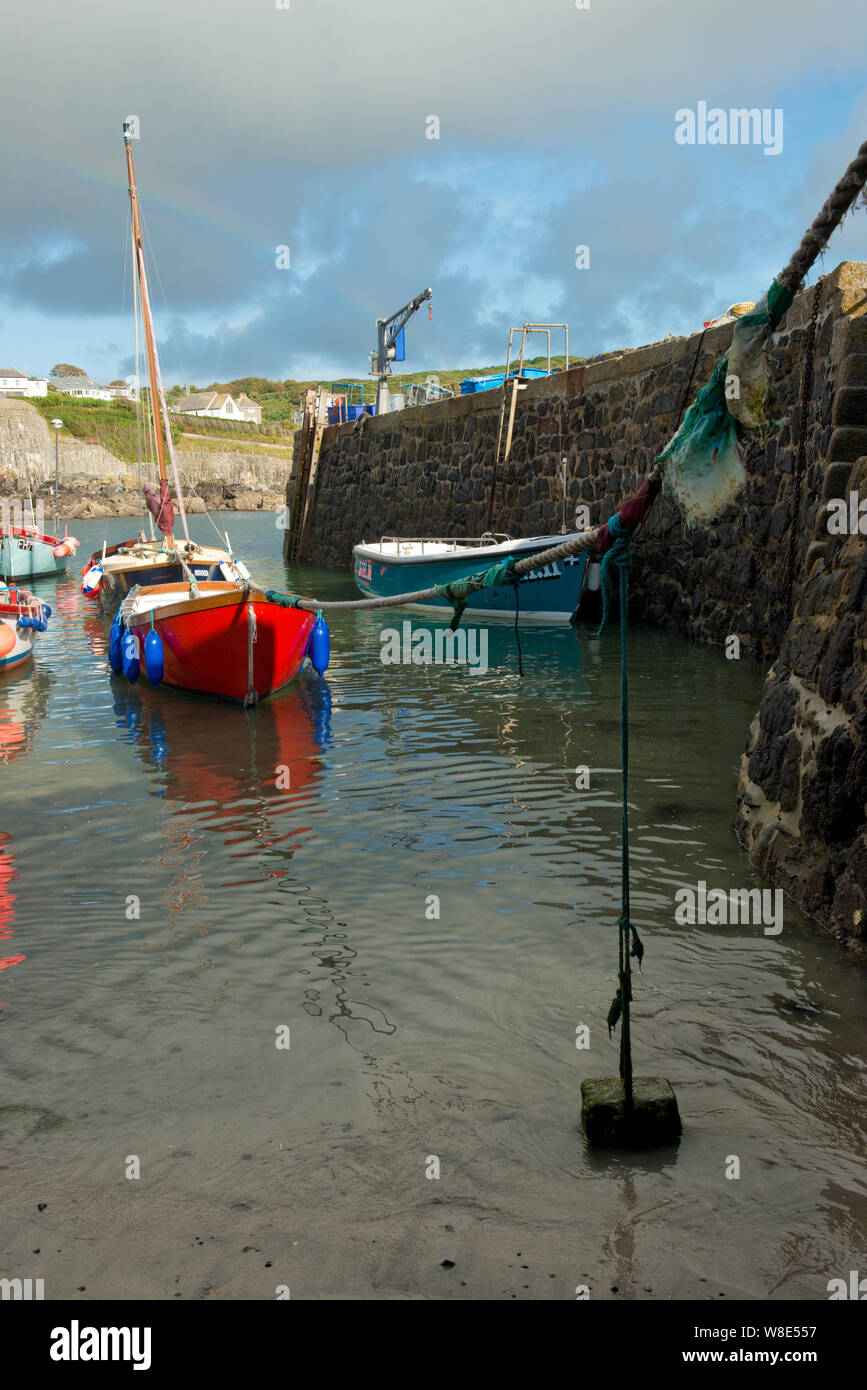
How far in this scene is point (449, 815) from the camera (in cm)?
856

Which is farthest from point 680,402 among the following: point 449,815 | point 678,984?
point 678,984

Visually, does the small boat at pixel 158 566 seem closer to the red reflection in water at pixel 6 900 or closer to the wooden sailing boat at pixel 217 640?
the wooden sailing boat at pixel 217 640

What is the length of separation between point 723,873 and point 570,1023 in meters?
2.20

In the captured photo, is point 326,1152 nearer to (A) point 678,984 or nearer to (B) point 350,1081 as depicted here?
(B) point 350,1081

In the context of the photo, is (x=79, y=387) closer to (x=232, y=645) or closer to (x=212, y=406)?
(x=212, y=406)

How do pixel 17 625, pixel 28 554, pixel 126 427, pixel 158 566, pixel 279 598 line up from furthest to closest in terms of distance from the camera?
pixel 126 427
pixel 28 554
pixel 158 566
pixel 17 625
pixel 279 598

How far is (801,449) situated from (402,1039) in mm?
10183

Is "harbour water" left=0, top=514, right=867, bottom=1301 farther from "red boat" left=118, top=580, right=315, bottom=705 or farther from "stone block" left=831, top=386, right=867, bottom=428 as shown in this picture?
"red boat" left=118, top=580, right=315, bottom=705

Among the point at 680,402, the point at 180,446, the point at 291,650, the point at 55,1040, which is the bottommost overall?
the point at 55,1040

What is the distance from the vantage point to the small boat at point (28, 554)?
31.5 meters

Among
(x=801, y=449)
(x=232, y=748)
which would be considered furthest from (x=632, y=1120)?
(x=801, y=449)

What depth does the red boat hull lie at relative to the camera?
1339 centimetres

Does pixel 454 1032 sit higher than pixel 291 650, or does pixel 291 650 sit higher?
pixel 291 650

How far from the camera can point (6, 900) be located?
694 centimetres
